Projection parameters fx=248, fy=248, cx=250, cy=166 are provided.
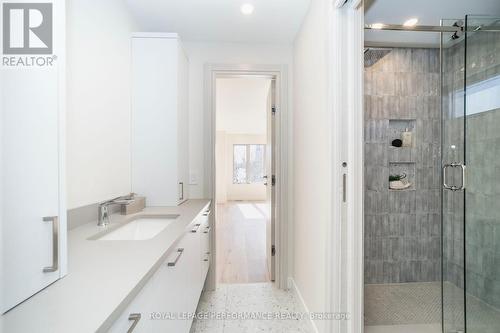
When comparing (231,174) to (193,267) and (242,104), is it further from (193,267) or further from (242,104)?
(193,267)

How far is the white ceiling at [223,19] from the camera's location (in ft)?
6.47

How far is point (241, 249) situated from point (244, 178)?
17.7 feet

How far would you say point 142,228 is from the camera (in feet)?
5.73

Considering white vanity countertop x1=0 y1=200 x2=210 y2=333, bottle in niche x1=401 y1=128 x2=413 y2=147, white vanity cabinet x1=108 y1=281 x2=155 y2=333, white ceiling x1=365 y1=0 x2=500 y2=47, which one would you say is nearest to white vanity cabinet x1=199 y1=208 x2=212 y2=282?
white vanity countertop x1=0 y1=200 x2=210 y2=333

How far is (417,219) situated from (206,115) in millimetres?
2441

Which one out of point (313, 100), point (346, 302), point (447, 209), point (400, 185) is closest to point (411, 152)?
point (400, 185)

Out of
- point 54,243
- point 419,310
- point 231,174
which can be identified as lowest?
point 419,310

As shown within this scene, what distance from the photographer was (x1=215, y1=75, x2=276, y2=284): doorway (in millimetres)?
2770

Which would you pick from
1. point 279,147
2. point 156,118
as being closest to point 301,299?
point 279,147

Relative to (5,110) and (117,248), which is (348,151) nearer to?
(117,248)

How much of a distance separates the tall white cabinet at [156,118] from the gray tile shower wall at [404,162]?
6.35 ft

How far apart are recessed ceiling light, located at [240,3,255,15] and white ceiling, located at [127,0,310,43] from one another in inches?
1.1

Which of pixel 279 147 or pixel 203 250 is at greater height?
pixel 279 147

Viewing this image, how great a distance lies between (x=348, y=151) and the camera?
1407mm
